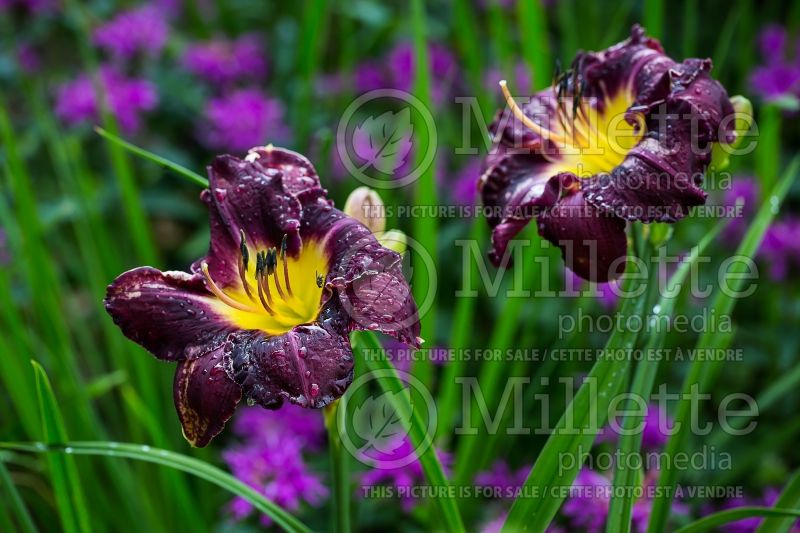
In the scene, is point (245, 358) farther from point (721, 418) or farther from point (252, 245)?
point (721, 418)

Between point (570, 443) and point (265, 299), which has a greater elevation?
point (265, 299)

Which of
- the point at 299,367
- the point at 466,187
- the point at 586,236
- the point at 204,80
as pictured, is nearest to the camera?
the point at 299,367

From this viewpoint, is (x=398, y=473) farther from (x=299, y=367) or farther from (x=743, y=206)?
(x=743, y=206)

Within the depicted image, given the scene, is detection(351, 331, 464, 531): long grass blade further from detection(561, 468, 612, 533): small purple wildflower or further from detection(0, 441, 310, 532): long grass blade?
detection(561, 468, 612, 533): small purple wildflower

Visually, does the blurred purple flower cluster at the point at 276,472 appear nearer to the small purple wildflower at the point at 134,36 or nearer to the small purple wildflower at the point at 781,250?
the small purple wildflower at the point at 781,250

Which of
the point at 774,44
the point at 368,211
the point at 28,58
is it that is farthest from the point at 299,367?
the point at 28,58

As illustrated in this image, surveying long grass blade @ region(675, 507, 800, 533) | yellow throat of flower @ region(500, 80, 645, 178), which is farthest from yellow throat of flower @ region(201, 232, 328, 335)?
long grass blade @ region(675, 507, 800, 533)
